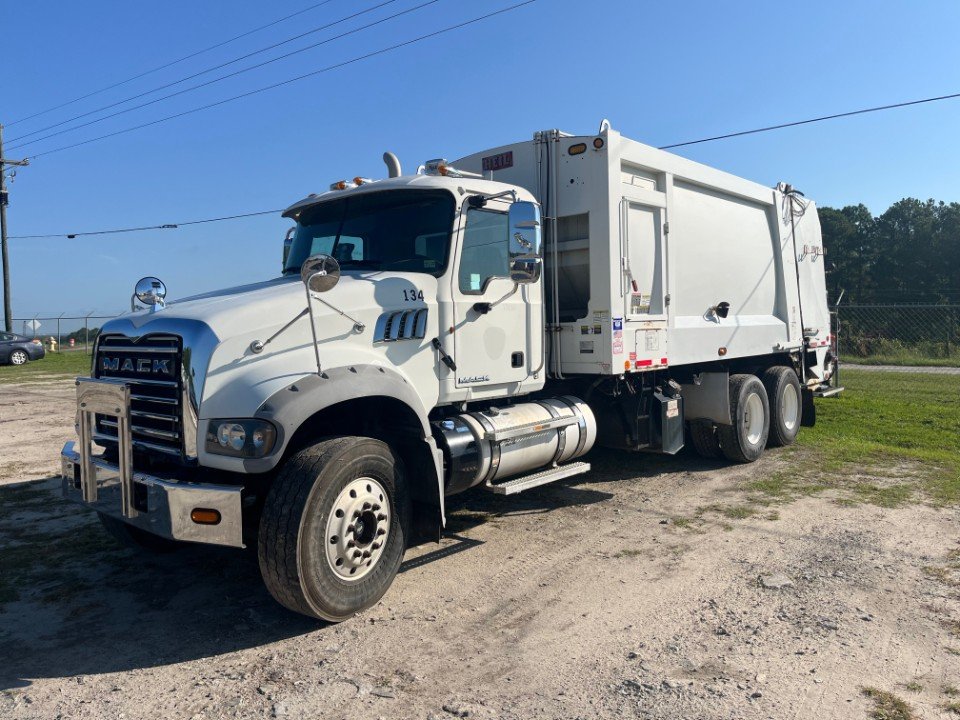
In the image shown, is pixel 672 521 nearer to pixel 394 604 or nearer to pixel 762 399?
pixel 394 604

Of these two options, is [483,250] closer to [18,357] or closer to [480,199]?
[480,199]

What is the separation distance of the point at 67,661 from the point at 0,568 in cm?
187

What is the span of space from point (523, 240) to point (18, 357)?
27827 mm

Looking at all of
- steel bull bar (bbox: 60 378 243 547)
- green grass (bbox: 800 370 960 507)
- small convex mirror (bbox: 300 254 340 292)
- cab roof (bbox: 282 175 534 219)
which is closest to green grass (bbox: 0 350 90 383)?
cab roof (bbox: 282 175 534 219)

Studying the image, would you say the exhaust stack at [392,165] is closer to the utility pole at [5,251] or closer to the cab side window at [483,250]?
the cab side window at [483,250]

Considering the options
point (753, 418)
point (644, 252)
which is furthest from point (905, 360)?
point (644, 252)

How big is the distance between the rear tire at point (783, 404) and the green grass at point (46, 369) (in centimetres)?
1702

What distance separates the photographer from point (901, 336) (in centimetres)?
2673

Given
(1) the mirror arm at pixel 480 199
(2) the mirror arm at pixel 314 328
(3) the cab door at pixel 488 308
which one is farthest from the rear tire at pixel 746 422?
(2) the mirror arm at pixel 314 328

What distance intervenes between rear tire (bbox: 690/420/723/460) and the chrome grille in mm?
6209

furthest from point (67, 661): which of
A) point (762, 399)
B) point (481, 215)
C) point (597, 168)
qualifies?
point (762, 399)

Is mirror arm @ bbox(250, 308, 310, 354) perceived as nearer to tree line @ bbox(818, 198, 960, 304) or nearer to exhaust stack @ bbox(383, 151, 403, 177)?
exhaust stack @ bbox(383, 151, 403, 177)

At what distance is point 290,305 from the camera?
15.6 ft

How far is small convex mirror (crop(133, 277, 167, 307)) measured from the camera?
5172 millimetres
